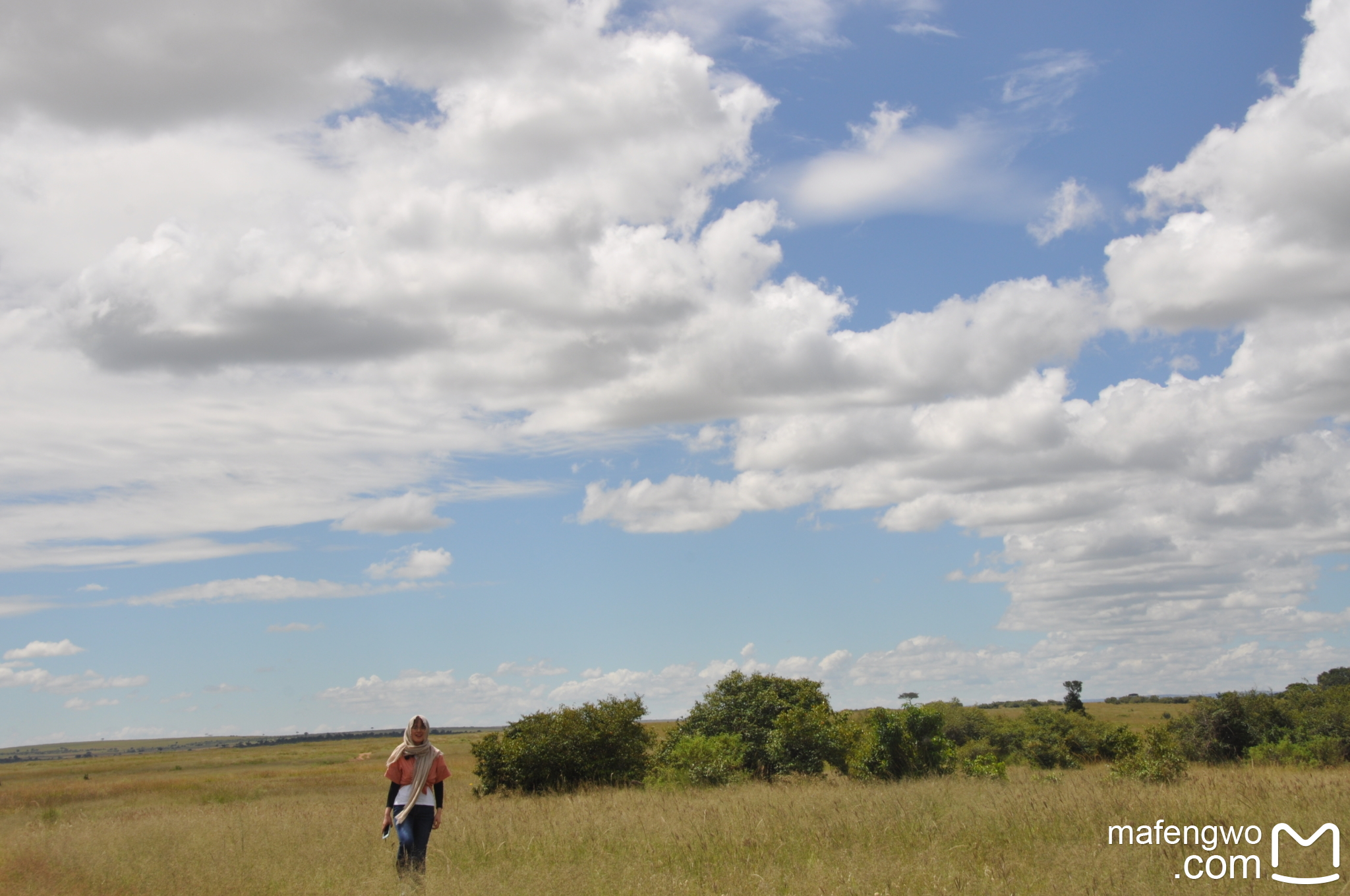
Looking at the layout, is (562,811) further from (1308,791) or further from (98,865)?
(1308,791)

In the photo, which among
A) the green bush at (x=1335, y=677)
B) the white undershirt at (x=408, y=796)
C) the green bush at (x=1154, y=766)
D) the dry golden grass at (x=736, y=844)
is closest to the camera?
the dry golden grass at (x=736, y=844)

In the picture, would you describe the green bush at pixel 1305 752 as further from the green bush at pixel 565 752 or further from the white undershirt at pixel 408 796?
the white undershirt at pixel 408 796

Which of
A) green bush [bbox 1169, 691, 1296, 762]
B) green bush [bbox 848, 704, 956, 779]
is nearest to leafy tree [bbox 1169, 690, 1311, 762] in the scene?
green bush [bbox 1169, 691, 1296, 762]

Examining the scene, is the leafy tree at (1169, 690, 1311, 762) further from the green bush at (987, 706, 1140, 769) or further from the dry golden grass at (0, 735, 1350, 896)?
the dry golden grass at (0, 735, 1350, 896)

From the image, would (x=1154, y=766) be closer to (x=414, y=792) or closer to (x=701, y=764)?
(x=701, y=764)

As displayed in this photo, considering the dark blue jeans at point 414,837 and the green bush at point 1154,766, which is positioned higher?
the dark blue jeans at point 414,837

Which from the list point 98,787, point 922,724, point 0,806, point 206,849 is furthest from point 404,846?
point 98,787

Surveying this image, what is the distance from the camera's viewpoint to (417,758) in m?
9.98

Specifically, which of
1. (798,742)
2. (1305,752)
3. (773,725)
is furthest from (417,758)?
(1305,752)

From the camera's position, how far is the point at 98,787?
1811 inches

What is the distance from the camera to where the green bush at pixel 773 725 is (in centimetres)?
2445

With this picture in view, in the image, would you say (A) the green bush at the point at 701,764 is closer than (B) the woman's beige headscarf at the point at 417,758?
No

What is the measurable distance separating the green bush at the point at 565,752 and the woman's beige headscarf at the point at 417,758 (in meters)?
13.6

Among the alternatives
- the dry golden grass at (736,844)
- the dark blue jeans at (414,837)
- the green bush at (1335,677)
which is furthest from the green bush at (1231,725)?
the green bush at (1335,677)
